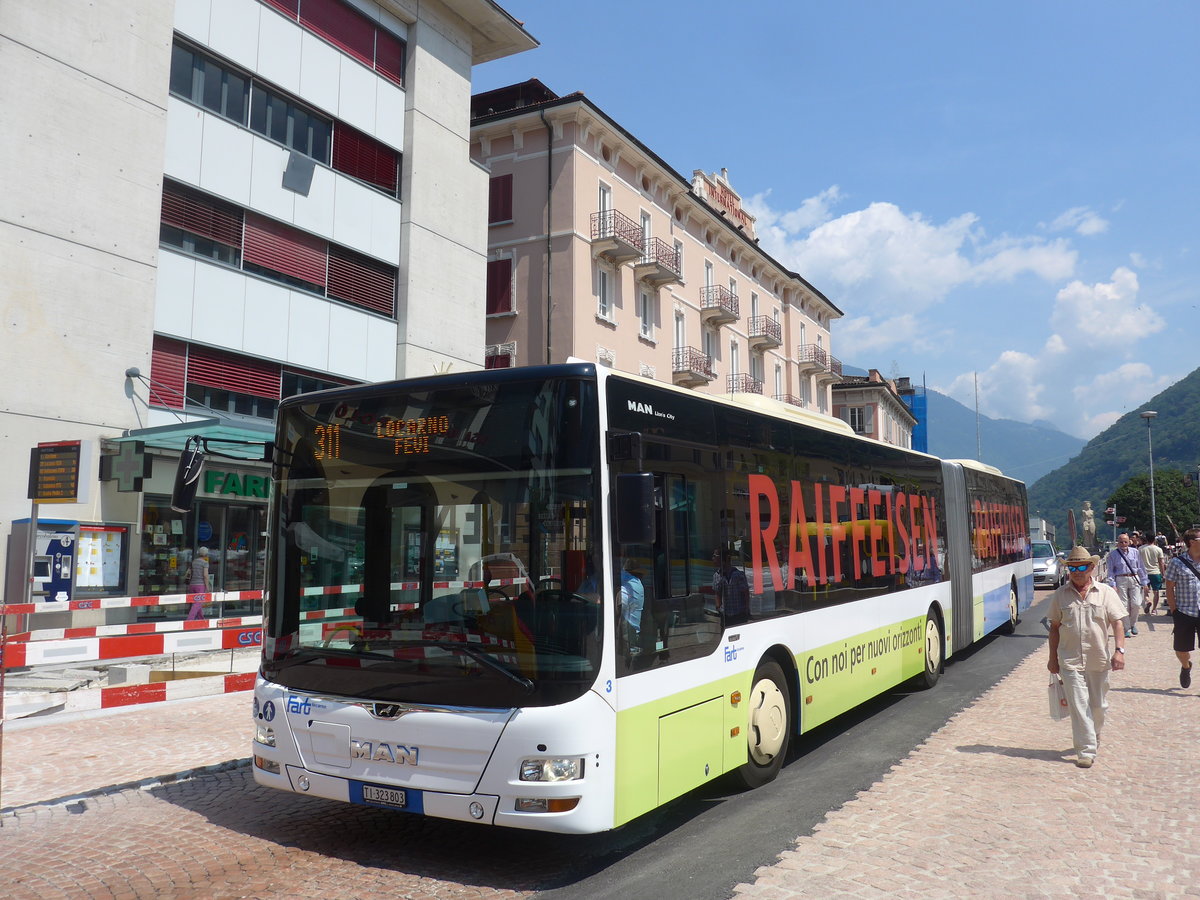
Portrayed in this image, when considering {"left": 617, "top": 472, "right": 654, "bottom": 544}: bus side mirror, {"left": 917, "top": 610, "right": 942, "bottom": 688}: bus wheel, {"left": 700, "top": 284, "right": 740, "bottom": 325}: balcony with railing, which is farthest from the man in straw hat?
{"left": 700, "top": 284, "right": 740, "bottom": 325}: balcony with railing

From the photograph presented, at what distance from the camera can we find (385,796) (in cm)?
515

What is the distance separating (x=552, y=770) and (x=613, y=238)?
95.9ft

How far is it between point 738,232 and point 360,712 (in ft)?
137

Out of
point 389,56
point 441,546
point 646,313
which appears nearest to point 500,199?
point 646,313

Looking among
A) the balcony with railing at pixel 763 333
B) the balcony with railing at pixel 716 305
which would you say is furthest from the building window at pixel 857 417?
the balcony with railing at pixel 716 305

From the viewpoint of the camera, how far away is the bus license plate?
200 inches

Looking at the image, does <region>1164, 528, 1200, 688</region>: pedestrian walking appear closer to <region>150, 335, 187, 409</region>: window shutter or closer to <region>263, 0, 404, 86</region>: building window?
<region>150, 335, 187, 409</region>: window shutter

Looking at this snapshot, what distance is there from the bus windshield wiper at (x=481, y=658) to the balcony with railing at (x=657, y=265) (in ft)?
99.8

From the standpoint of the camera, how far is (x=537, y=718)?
4812 mm

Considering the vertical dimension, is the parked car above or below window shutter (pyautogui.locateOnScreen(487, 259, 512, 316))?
below

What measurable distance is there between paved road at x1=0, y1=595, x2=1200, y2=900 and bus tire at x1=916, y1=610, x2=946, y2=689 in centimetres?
262

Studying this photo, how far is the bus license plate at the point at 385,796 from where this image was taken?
5.09 meters

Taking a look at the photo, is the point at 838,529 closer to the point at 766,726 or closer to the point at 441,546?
the point at 766,726

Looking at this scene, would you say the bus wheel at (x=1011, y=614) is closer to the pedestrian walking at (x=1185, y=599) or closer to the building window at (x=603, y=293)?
the pedestrian walking at (x=1185, y=599)
